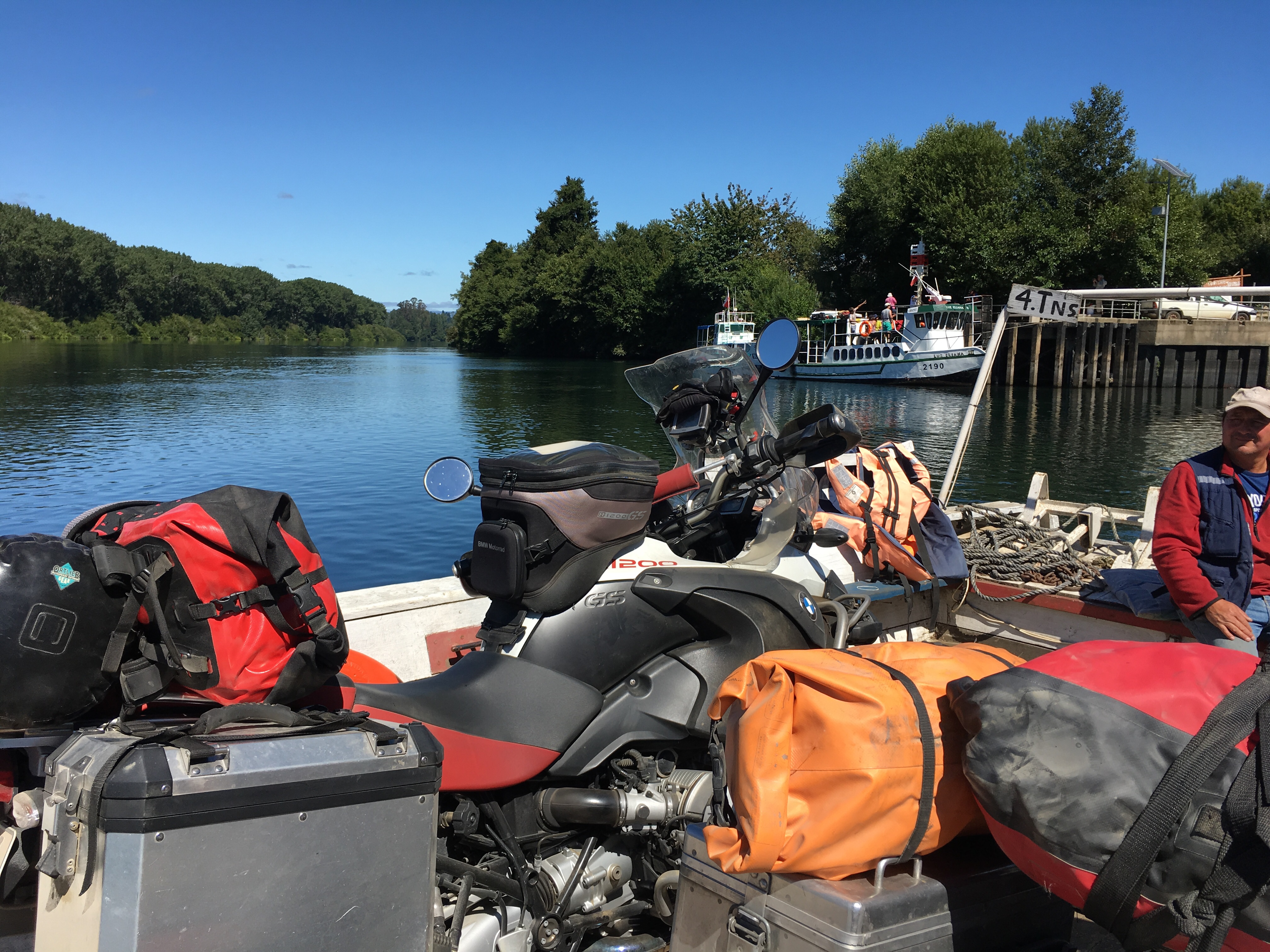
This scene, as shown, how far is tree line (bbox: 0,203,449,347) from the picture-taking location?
9319cm

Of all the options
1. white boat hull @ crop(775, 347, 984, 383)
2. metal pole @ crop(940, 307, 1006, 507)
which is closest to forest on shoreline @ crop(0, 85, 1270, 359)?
white boat hull @ crop(775, 347, 984, 383)

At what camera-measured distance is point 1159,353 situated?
128 ft

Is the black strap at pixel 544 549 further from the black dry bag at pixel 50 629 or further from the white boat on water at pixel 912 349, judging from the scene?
the white boat on water at pixel 912 349

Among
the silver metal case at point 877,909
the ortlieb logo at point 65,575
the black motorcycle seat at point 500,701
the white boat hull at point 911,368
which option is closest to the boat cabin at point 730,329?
the white boat hull at point 911,368

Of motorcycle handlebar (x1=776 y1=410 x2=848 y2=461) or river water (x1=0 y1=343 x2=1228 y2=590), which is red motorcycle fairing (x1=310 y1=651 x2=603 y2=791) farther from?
river water (x1=0 y1=343 x2=1228 y2=590)

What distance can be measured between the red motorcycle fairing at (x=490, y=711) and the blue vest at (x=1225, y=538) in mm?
2990

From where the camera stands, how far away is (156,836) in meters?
1.48

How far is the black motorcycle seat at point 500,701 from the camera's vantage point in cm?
213

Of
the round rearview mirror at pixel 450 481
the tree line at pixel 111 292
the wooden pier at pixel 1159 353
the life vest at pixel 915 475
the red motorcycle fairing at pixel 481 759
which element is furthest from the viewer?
the tree line at pixel 111 292

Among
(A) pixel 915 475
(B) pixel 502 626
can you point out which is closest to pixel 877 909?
(B) pixel 502 626

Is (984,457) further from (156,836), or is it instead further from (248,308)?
(248,308)

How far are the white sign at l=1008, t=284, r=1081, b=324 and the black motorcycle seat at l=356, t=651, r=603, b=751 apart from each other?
4.92m

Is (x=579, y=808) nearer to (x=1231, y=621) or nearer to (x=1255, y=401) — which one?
(x=1231, y=621)

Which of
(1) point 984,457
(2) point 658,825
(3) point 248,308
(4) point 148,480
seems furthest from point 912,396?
(3) point 248,308
